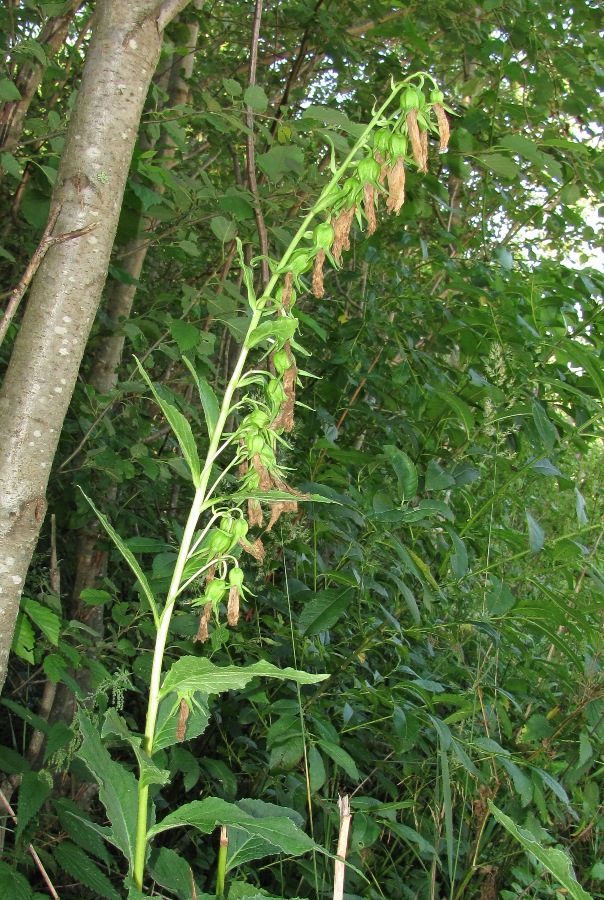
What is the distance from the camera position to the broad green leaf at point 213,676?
0.79m

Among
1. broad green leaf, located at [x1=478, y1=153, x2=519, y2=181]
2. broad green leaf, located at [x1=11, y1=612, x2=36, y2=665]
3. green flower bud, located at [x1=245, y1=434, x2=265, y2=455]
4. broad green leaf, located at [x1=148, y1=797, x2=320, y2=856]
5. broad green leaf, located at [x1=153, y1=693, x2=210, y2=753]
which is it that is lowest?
broad green leaf, located at [x1=11, y1=612, x2=36, y2=665]

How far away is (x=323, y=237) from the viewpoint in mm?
946

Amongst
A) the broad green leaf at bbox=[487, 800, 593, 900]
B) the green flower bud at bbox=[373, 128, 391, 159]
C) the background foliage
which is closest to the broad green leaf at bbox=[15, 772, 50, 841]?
the background foliage

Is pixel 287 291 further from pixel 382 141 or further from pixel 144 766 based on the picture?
pixel 144 766

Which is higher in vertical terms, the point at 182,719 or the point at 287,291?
the point at 287,291

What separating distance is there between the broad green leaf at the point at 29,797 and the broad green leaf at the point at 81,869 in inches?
A: 3.1

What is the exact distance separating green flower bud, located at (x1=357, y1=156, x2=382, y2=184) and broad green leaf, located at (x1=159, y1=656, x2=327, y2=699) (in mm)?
556

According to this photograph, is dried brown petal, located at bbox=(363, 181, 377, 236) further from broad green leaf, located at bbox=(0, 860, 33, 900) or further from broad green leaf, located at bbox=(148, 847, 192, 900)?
broad green leaf, located at bbox=(0, 860, 33, 900)

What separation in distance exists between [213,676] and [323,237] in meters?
0.51

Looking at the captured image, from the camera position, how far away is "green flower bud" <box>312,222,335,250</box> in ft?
3.10

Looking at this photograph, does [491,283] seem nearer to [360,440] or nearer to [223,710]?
[360,440]

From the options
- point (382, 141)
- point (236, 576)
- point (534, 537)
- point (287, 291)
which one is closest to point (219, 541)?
point (236, 576)

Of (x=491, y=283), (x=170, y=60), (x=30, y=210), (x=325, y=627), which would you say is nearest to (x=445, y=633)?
(x=325, y=627)

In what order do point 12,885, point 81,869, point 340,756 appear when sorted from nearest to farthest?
point 12,885
point 81,869
point 340,756
